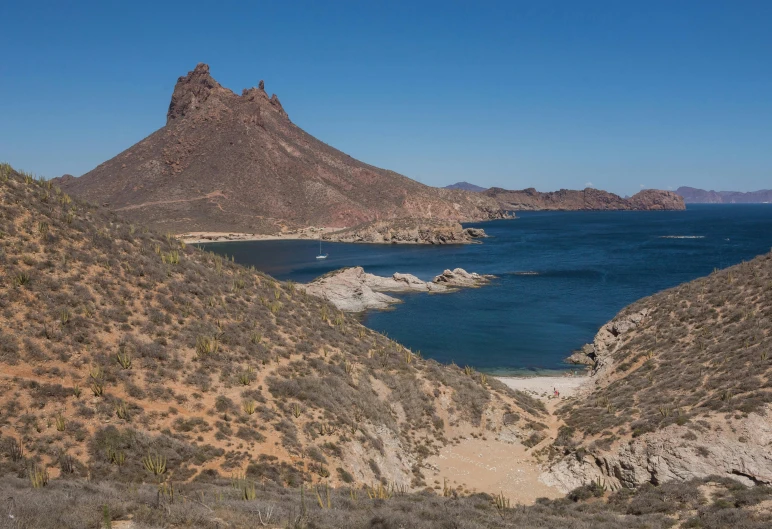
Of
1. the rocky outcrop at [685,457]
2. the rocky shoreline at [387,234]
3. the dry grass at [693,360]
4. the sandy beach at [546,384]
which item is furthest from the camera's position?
the rocky shoreline at [387,234]

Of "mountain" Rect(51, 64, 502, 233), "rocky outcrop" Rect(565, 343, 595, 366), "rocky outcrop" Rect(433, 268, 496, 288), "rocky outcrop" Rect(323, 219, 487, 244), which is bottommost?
"rocky outcrop" Rect(565, 343, 595, 366)

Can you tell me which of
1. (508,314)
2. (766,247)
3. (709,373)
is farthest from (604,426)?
(766,247)

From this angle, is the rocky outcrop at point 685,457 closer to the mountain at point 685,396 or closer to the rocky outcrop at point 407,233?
the mountain at point 685,396

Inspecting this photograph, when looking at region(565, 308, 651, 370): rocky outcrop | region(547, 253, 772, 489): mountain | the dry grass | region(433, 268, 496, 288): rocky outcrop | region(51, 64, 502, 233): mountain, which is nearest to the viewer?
region(547, 253, 772, 489): mountain

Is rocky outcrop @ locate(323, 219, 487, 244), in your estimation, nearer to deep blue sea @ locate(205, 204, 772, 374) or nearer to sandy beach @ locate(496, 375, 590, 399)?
deep blue sea @ locate(205, 204, 772, 374)

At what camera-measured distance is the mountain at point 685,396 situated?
16.7 m

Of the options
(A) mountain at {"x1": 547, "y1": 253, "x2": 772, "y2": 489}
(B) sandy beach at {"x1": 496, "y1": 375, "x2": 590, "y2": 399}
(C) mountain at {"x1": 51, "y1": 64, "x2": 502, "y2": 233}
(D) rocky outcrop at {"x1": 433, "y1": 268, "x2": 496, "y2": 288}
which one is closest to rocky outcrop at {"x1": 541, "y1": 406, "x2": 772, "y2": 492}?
(A) mountain at {"x1": 547, "y1": 253, "x2": 772, "y2": 489}

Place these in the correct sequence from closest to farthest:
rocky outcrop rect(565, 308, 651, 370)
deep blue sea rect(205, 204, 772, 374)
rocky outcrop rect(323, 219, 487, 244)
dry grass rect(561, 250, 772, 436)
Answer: dry grass rect(561, 250, 772, 436), rocky outcrop rect(565, 308, 651, 370), deep blue sea rect(205, 204, 772, 374), rocky outcrop rect(323, 219, 487, 244)

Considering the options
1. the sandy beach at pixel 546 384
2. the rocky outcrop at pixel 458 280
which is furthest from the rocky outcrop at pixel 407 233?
the sandy beach at pixel 546 384

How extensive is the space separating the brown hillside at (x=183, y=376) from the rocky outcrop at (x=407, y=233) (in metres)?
110

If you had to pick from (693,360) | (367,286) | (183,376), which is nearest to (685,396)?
(693,360)

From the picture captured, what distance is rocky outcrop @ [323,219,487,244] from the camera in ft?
447

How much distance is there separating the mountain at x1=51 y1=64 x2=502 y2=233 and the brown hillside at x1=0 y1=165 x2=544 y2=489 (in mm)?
119431

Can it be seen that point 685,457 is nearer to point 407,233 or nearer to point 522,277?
point 522,277
